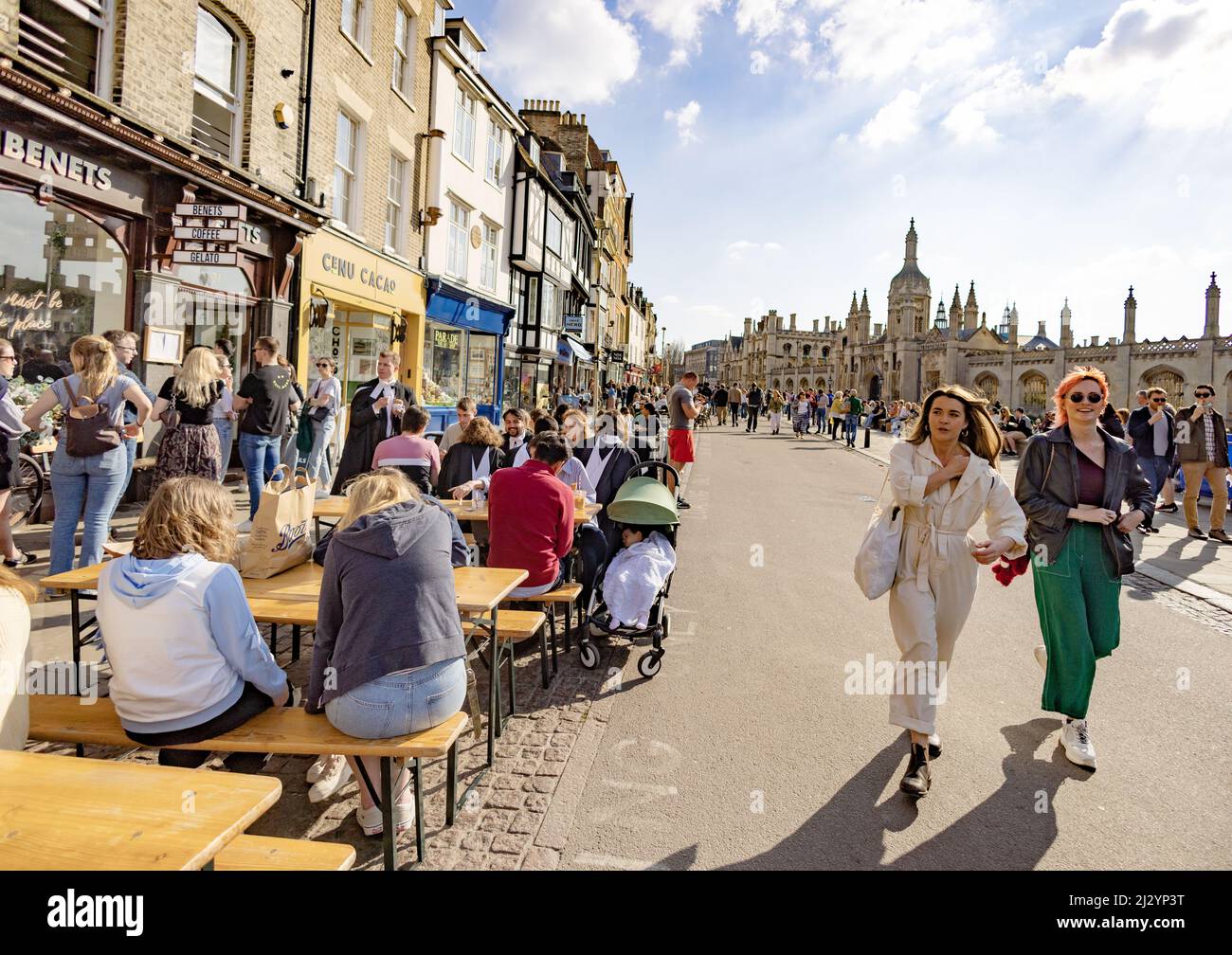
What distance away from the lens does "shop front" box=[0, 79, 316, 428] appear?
781 centimetres

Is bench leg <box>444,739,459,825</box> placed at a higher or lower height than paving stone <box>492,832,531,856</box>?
higher

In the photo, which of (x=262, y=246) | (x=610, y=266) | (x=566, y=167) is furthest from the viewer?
(x=610, y=266)

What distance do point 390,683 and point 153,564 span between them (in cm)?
96

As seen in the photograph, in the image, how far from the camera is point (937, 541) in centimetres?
391

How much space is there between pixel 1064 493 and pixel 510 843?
11.4 ft

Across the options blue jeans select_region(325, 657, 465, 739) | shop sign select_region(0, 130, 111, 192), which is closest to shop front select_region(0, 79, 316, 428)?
shop sign select_region(0, 130, 111, 192)

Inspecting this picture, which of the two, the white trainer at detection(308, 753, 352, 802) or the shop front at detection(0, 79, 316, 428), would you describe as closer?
the white trainer at detection(308, 753, 352, 802)

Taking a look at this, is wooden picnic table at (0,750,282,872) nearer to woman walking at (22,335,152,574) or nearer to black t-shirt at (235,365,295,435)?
woman walking at (22,335,152,574)

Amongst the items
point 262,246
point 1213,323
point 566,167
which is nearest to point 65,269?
point 262,246

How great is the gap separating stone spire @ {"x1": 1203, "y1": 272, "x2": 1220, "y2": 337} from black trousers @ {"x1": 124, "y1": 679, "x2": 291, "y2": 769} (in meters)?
67.6

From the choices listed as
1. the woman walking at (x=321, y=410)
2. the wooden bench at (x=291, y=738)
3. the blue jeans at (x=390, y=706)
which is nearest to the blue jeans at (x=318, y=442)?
the woman walking at (x=321, y=410)

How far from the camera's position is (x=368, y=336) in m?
16.8

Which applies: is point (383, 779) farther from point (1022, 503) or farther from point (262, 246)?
point (262, 246)

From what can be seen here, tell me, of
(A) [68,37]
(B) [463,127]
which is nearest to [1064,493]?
(A) [68,37]
